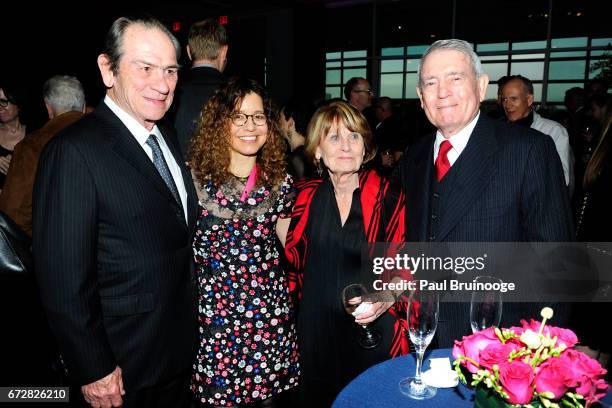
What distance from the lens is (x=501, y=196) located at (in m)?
1.70

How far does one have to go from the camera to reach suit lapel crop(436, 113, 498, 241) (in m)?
1.74

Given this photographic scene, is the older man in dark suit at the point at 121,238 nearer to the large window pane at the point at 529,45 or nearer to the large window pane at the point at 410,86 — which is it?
the large window pane at the point at 529,45

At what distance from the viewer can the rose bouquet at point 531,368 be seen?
884mm

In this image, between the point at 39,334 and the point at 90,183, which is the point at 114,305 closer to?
the point at 90,183

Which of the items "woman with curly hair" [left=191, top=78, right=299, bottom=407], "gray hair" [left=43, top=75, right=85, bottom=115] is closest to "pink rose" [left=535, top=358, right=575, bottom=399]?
"woman with curly hair" [left=191, top=78, right=299, bottom=407]

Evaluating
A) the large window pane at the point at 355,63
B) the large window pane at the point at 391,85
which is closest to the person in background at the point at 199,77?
the large window pane at the point at 391,85

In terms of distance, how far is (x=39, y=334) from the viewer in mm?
2453

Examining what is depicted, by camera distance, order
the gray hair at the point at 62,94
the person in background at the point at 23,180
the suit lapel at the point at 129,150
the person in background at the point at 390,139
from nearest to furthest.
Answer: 1. the suit lapel at the point at 129,150
2. the person in background at the point at 23,180
3. the gray hair at the point at 62,94
4. the person in background at the point at 390,139

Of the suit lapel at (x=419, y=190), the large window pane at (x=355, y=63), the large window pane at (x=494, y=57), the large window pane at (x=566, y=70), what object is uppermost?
the large window pane at (x=355, y=63)

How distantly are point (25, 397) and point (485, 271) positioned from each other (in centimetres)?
258

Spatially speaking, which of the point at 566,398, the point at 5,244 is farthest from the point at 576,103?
the point at 5,244

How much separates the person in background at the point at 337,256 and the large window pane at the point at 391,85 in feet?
35.2

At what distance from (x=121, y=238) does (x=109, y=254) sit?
0.07 metres

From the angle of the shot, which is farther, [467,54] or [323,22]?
[323,22]
